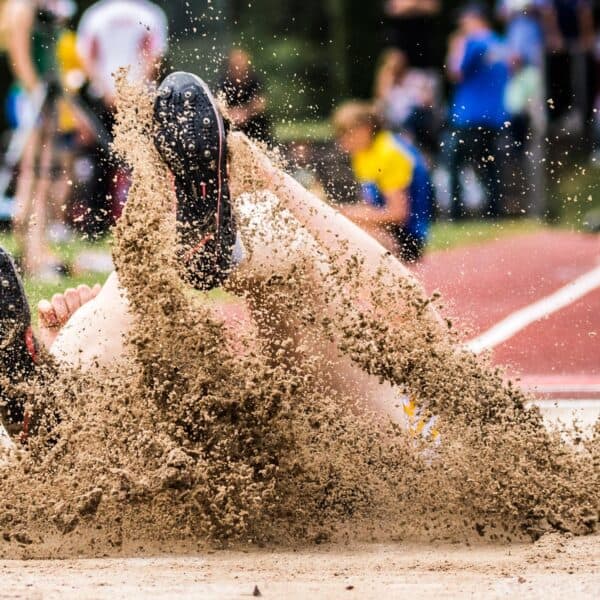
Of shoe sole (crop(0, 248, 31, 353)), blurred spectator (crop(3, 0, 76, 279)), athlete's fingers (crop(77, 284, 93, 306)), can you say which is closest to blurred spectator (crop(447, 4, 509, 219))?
blurred spectator (crop(3, 0, 76, 279))

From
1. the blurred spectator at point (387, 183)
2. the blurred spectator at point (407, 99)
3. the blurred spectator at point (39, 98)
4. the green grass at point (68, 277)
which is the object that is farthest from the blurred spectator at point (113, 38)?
the blurred spectator at point (387, 183)

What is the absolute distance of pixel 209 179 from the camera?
3.71 meters

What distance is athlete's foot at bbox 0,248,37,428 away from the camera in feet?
11.9

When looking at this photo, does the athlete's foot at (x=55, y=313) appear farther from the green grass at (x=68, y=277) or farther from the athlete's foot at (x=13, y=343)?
the green grass at (x=68, y=277)

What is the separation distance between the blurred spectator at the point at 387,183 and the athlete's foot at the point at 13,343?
235 centimetres

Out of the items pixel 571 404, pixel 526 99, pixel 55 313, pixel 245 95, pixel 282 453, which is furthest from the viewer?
pixel 526 99

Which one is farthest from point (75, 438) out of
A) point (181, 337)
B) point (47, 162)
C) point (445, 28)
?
point (445, 28)

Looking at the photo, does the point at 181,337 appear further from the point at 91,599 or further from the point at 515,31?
the point at 515,31

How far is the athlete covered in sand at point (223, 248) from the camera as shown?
3.64m

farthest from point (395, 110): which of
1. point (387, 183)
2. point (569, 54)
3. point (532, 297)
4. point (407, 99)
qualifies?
point (387, 183)

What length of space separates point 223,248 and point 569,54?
28.5 feet

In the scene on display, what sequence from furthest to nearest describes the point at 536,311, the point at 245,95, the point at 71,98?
the point at 71,98, the point at 245,95, the point at 536,311

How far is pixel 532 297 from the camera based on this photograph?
789cm

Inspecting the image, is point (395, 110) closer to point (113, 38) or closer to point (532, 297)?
point (113, 38)
